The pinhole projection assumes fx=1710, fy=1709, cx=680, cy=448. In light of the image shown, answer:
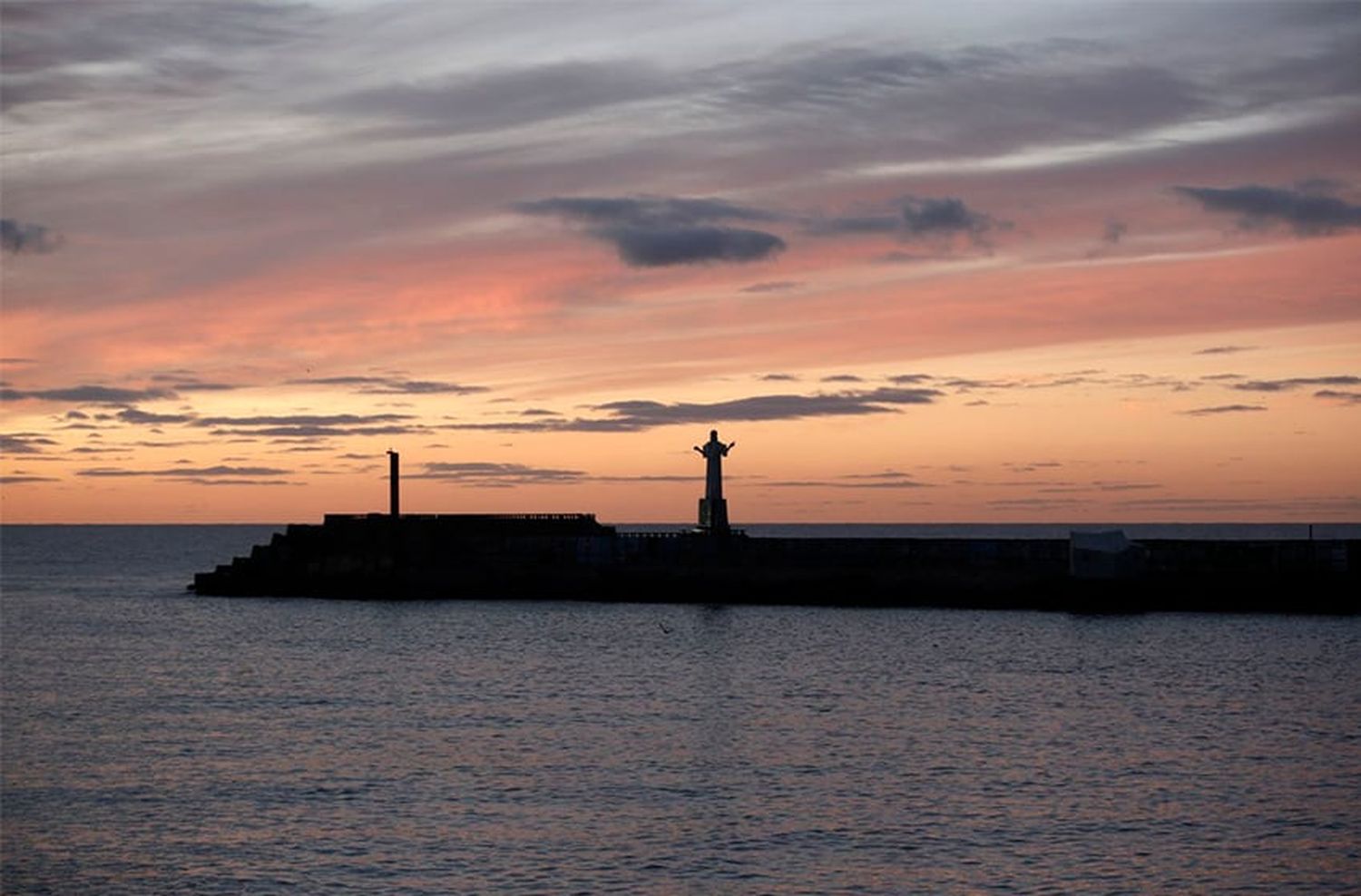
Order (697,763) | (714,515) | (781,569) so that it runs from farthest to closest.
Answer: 1. (714,515)
2. (781,569)
3. (697,763)

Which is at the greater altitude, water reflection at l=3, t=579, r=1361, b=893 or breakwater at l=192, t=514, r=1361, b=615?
breakwater at l=192, t=514, r=1361, b=615

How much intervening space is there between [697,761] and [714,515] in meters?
37.2

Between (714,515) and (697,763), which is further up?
(714,515)

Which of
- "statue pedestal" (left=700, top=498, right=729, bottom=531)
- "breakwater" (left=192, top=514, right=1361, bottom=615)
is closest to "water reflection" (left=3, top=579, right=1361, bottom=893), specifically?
"breakwater" (left=192, top=514, right=1361, bottom=615)

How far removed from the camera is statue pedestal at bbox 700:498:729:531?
229ft

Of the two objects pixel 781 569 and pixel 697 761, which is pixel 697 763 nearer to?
pixel 697 761

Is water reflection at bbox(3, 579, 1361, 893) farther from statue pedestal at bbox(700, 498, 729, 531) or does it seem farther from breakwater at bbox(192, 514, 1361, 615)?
statue pedestal at bbox(700, 498, 729, 531)

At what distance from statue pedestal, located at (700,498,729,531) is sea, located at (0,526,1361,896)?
429 inches

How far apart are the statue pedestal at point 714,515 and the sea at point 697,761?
10896 mm

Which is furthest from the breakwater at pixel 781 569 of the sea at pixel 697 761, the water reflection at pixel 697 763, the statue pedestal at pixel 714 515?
the water reflection at pixel 697 763

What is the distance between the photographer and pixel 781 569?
66688mm

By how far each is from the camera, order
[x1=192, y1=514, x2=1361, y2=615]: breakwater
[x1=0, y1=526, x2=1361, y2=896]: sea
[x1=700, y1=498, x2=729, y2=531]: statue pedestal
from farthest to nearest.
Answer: [x1=700, y1=498, x2=729, y2=531]: statue pedestal, [x1=192, y1=514, x2=1361, y2=615]: breakwater, [x1=0, y1=526, x2=1361, y2=896]: sea

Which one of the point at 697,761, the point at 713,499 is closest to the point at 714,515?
the point at 713,499

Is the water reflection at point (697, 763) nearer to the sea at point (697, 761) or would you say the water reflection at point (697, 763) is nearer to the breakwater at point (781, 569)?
the sea at point (697, 761)
